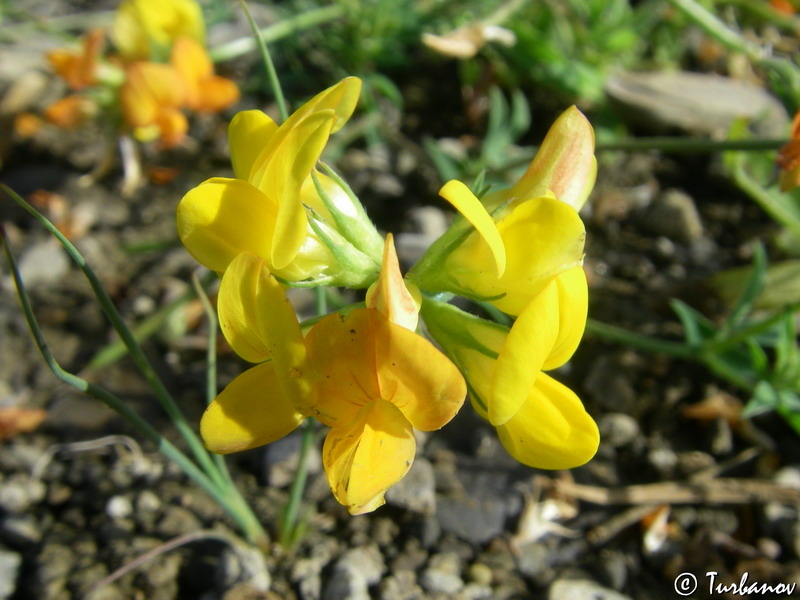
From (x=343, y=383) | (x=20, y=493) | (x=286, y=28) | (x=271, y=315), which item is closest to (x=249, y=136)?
(x=271, y=315)

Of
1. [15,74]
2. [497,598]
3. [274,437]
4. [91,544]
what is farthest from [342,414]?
[15,74]

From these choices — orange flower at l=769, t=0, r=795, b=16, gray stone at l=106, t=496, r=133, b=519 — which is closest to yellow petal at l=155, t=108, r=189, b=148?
gray stone at l=106, t=496, r=133, b=519

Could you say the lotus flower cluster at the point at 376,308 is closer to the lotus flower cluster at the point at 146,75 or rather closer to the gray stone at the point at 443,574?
the gray stone at the point at 443,574

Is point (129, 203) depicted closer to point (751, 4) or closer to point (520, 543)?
point (520, 543)

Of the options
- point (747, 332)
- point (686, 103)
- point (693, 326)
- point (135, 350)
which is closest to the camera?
point (135, 350)

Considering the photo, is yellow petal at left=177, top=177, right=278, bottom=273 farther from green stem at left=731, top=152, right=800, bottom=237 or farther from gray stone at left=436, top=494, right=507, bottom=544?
green stem at left=731, top=152, right=800, bottom=237

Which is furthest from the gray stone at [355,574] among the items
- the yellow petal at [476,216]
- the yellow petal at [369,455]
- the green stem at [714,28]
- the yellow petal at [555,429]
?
the green stem at [714,28]

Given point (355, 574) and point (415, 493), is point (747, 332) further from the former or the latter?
point (355, 574)
